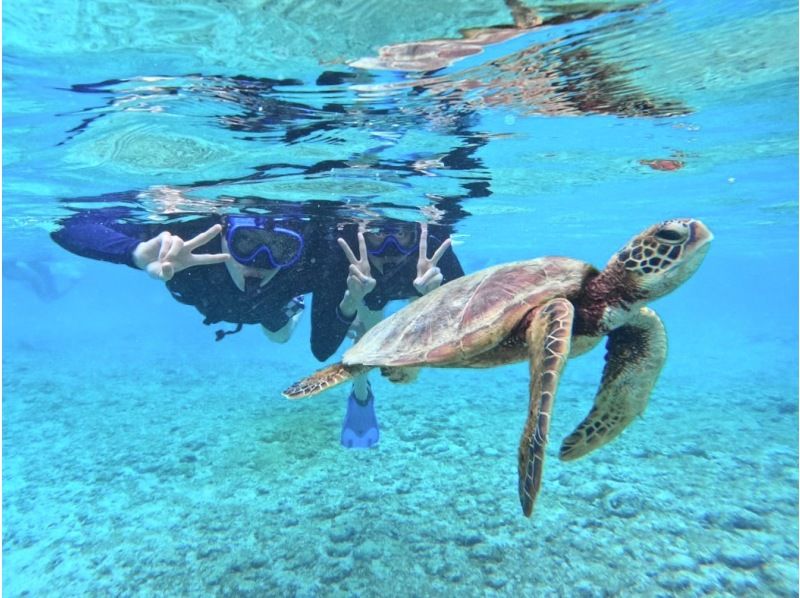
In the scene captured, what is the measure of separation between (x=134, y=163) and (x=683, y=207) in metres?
18.2

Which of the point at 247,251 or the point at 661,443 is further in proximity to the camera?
the point at 661,443

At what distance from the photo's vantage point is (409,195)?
11.7 meters

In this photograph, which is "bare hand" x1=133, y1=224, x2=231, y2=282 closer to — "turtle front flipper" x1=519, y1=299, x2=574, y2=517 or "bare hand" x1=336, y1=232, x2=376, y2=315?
"bare hand" x1=336, y1=232, x2=376, y2=315

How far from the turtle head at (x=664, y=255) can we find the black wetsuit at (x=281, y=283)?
15.6 ft

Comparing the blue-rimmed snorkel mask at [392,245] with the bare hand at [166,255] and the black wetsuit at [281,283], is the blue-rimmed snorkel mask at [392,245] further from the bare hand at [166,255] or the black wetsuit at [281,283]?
the bare hand at [166,255]

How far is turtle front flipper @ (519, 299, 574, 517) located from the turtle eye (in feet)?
2.69

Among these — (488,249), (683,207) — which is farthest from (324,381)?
(488,249)

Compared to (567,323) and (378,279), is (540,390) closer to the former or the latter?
(567,323)

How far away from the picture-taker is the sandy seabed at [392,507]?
5.30m

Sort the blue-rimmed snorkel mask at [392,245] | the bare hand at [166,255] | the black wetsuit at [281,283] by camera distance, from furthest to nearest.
Answer: the blue-rimmed snorkel mask at [392,245] → the black wetsuit at [281,283] → the bare hand at [166,255]

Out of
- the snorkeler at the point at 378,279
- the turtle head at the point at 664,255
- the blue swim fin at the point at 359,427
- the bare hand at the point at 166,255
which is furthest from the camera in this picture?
the blue swim fin at the point at 359,427

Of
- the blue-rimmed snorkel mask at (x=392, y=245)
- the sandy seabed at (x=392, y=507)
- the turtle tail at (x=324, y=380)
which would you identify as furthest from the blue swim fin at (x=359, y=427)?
the turtle tail at (x=324, y=380)

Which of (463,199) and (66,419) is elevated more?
(463,199)

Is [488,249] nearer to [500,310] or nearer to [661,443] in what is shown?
[661,443]
